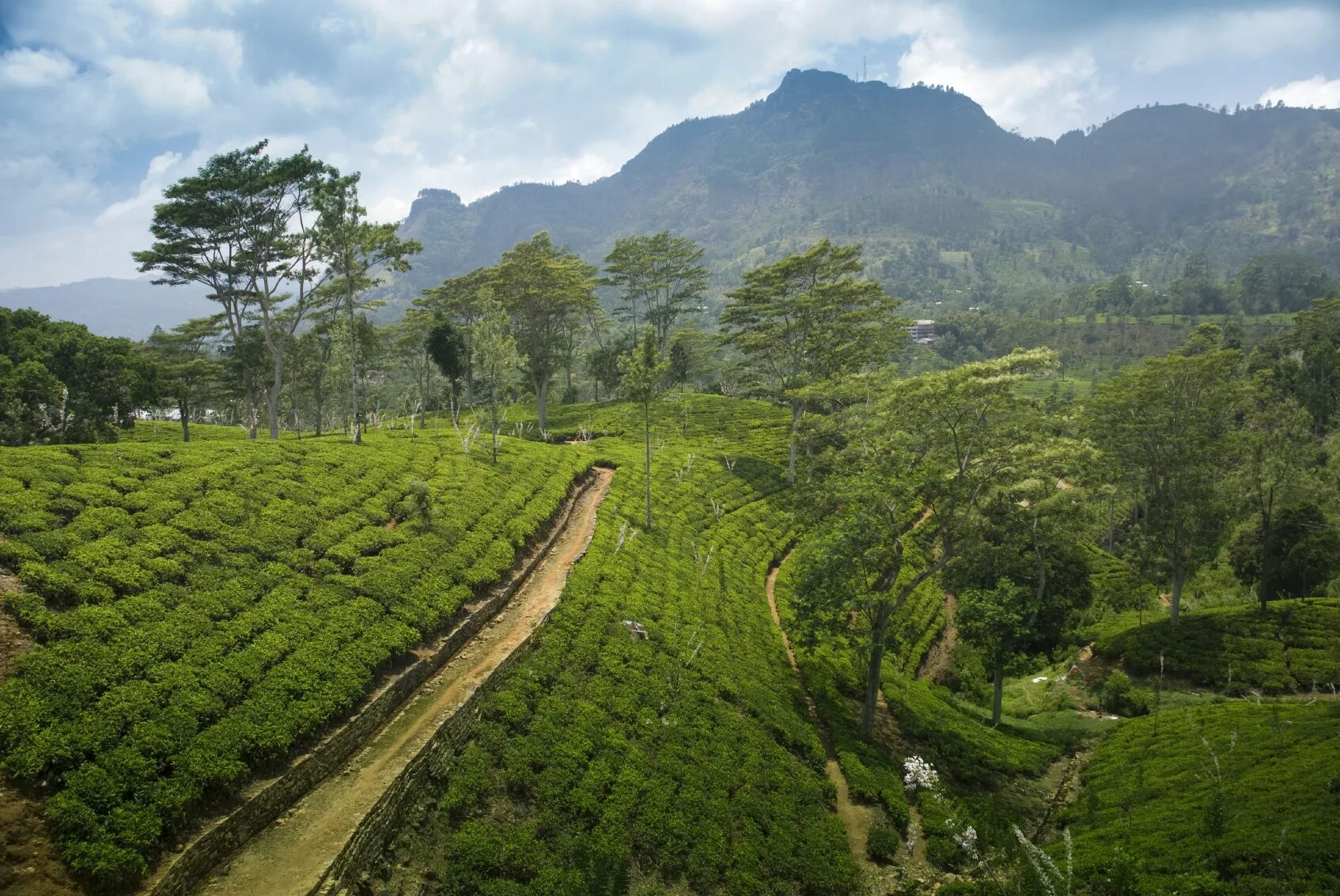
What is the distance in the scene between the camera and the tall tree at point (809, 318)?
49906mm

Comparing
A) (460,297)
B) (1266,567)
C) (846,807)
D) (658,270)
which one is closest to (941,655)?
(846,807)

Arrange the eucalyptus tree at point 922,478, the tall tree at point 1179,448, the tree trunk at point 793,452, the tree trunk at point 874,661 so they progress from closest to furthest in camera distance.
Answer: the eucalyptus tree at point 922,478 → the tree trunk at point 874,661 → the tall tree at point 1179,448 → the tree trunk at point 793,452

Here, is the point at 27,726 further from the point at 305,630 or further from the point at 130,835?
the point at 305,630

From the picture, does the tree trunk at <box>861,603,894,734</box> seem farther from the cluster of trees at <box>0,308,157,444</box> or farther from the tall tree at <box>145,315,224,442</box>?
the tall tree at <box>145,315,224,442</box>

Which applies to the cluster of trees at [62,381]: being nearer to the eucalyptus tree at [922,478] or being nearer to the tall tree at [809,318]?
the eucalyptus tree at [922,478]

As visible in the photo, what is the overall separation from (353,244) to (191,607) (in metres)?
26.7

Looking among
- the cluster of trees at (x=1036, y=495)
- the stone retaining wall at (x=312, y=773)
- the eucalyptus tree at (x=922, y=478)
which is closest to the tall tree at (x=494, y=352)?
the stone retaining wall at (x=312, y=773)

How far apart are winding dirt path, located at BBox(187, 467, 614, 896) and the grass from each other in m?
16.9

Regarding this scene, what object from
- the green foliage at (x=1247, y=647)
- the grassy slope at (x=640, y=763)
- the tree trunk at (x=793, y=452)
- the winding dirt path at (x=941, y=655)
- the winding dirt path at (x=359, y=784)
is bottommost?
the winding dirt path at (x=941, y=655)

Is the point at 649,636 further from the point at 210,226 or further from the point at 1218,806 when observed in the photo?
the point at 210,226

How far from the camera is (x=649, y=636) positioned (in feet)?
80.8

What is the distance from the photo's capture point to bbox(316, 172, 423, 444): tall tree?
3450cm

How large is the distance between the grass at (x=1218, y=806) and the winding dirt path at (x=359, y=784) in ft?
55.4

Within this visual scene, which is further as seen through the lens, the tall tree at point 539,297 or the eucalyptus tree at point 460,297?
the eucalyptus tree at point 460,297
